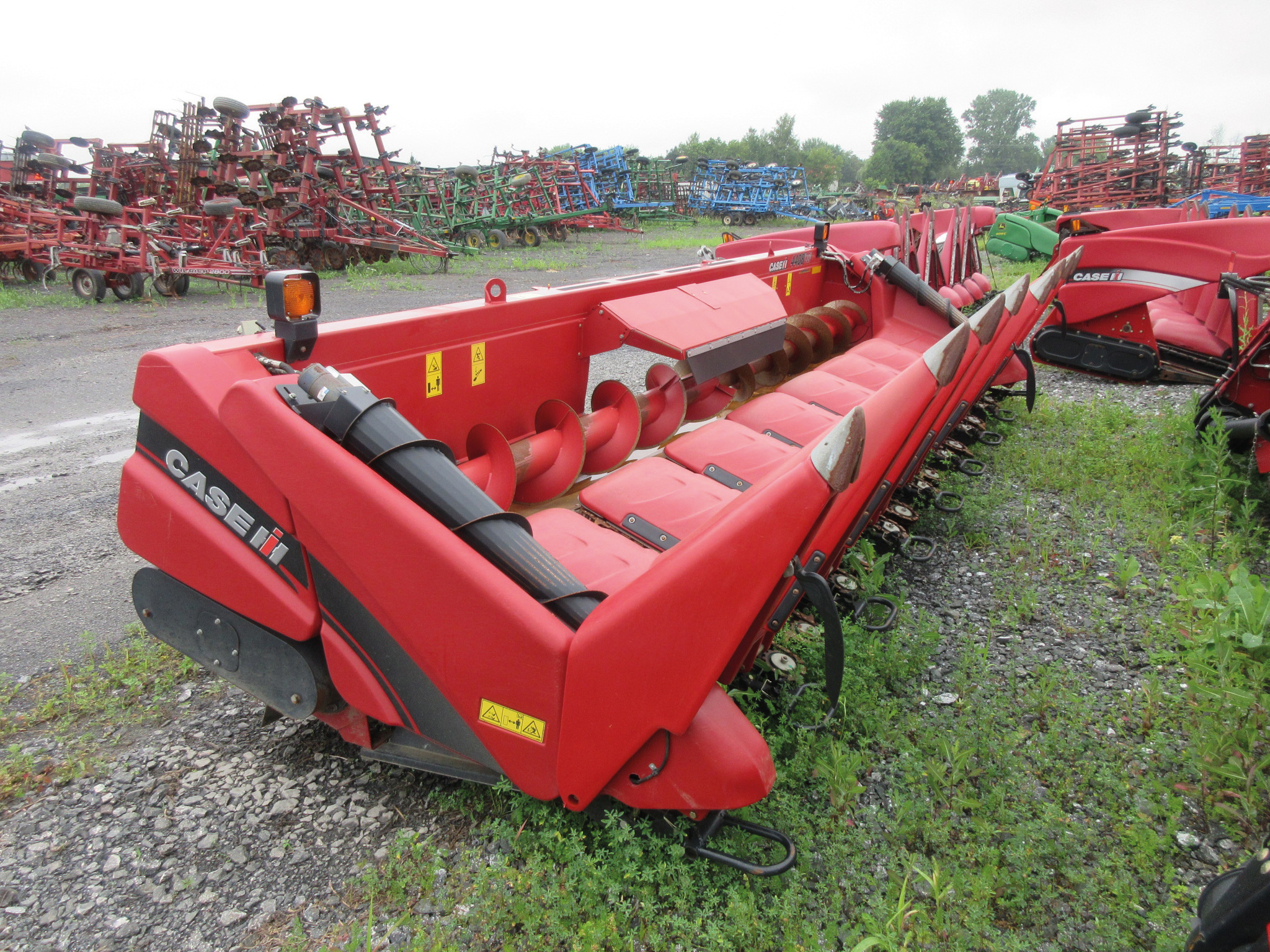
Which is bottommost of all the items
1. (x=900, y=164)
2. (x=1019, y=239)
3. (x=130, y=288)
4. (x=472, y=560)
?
(x=472, y=560)

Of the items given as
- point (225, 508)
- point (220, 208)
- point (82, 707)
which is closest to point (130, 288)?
point (220, 208)

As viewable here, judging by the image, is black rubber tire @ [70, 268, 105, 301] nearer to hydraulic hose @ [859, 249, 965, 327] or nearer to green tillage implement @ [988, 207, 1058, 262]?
hydraulic hose @ [859, 249, 965, 327]

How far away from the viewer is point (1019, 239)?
459 inches

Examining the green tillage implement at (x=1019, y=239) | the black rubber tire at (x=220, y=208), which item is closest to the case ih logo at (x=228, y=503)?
the black rubber tire at (x=220, y=208)

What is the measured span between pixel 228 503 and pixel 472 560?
71 cm

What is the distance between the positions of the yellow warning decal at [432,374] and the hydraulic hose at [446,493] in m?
0.83

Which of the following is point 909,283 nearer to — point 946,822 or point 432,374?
point 432,374

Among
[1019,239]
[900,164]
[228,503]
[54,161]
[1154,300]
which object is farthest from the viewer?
[900,164]

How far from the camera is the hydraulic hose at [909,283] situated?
14.9 feet

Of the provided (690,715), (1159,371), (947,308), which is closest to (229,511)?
(690,715)

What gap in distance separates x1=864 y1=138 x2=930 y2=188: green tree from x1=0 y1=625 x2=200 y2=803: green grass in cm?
8002

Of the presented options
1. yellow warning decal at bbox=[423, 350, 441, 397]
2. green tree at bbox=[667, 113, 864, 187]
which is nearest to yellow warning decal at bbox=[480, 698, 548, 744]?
yellow warning decal at bbox=[423, 350, 441, 397]

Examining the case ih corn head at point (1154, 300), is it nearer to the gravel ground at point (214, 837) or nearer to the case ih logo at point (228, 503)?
the gravel ground at point (214, 837)

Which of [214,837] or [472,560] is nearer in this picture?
[472,560]
